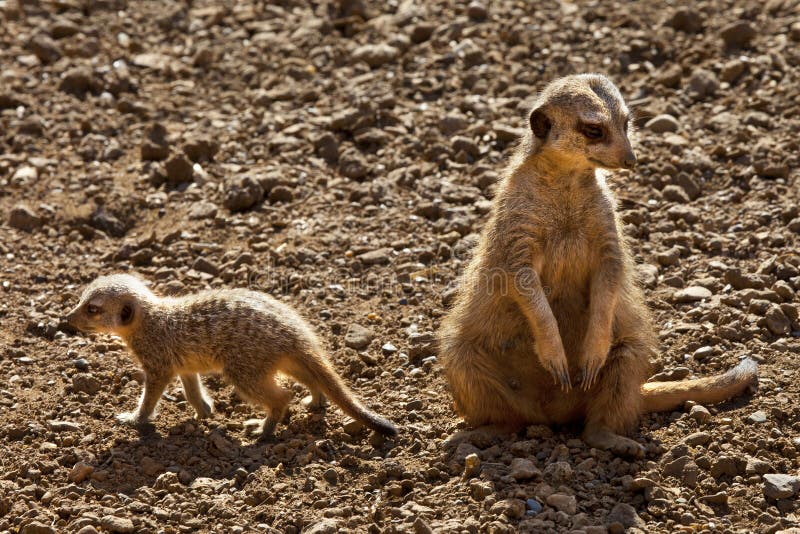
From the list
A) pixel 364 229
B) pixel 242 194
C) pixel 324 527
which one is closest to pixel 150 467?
pixel 324 527

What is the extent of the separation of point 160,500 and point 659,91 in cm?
491

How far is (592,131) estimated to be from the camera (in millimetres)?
5059

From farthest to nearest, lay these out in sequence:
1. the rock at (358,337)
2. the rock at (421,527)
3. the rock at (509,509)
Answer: the rock at (358,337)
the rock at (509,509)
the rock at (421,527)

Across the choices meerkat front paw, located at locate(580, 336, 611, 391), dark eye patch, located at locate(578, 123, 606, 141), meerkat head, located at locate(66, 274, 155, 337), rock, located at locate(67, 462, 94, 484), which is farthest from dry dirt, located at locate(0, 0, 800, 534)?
dark eye patch, located at locate(578, 123, 606, 141)

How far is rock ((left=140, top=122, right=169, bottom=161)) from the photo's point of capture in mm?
7816

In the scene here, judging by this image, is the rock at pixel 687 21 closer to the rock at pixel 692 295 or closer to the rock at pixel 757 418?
the rock at pixel 692 295

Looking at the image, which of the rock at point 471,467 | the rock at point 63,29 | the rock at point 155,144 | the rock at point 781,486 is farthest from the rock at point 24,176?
the rock at point 781,486

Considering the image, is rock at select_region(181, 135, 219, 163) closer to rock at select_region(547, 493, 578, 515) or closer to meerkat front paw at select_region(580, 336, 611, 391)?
meerkat front paw at select_region(580, 336, 611, 391)

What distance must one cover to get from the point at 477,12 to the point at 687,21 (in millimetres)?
1693

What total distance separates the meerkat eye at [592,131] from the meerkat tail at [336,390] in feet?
5.57

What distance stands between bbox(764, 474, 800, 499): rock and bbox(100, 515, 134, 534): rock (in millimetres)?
2750

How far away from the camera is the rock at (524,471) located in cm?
480

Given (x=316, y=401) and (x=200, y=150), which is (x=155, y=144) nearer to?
(x=200, y=150)

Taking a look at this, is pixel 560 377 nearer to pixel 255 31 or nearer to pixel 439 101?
pixel 439 101
